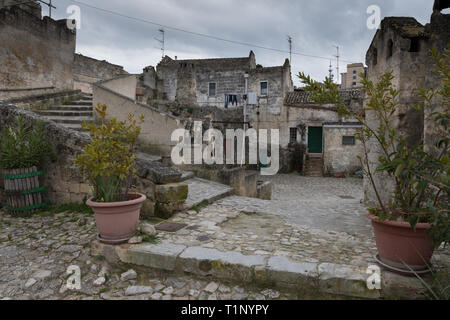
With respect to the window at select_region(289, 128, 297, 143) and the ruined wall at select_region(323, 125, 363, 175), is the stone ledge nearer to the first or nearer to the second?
the ruined wall at select_region(323, 125, 363, 175)

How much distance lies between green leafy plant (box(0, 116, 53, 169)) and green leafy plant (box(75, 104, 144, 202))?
2.01 meters

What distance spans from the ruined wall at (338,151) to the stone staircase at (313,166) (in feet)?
2.12

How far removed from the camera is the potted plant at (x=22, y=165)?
189 inches

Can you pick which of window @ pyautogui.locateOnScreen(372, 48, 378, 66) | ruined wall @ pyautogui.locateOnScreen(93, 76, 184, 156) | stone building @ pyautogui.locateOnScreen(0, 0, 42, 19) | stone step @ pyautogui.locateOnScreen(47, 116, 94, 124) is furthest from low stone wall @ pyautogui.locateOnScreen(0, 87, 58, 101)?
window @ pyautogui.locateOnScreen(372, 48, 378, 66)

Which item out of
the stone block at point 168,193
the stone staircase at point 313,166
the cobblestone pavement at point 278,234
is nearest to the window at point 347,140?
the stone staircase at point 313,166

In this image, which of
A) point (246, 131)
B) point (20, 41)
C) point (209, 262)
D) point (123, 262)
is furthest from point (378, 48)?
point (246, 131)

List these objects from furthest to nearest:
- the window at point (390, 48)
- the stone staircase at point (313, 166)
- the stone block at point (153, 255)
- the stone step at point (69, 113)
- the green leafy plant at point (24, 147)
Answer: 1. the stone staircase at point (313, 166)
2. the stone step at point (69, 113)
3. the window at point (390, 48)
4. the green leafy plant at point (24, 147)
5. the stone block at point (153, 255)

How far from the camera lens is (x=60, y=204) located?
525cm

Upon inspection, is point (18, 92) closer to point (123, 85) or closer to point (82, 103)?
point (82, 103)

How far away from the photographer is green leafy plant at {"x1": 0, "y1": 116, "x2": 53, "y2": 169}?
4.77 m

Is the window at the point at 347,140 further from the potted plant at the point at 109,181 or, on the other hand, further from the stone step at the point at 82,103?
the potted plant at the point at 109,181

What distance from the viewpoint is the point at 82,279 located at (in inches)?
123

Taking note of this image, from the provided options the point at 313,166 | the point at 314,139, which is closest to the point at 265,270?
the point at 313,166

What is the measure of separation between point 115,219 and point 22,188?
2570 millimetres
